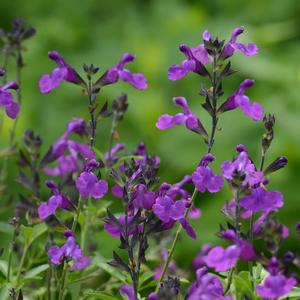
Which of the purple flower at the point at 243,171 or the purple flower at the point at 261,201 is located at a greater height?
the purple flower at the point at 243,171

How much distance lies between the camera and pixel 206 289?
1.09 meters

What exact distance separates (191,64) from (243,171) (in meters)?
0.29

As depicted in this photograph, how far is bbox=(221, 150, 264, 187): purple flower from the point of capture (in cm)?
116

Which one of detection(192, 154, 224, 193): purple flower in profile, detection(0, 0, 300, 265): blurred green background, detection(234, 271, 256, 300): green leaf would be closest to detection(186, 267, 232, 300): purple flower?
detection(234, 271, 256, 300): green leaf

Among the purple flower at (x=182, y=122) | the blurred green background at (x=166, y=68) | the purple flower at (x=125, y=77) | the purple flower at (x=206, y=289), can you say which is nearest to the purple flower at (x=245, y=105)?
the purple flower at (x=182, y=122)

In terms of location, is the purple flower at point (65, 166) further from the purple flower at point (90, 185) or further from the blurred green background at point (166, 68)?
the blurred green background at point (166, 68)

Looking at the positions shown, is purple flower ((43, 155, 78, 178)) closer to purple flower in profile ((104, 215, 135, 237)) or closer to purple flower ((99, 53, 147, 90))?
purple flower ((99, 53, 147, 90))

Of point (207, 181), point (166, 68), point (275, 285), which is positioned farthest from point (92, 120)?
point (166, 68)

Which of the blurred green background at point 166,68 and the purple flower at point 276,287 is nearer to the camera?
the purple flower at point 276,287

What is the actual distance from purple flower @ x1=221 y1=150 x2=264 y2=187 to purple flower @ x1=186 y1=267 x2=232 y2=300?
15cm

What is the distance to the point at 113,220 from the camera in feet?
4.16

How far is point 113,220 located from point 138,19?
3281mm

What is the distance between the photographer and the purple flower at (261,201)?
1.15 metres

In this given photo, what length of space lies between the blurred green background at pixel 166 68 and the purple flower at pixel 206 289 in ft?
5.45
